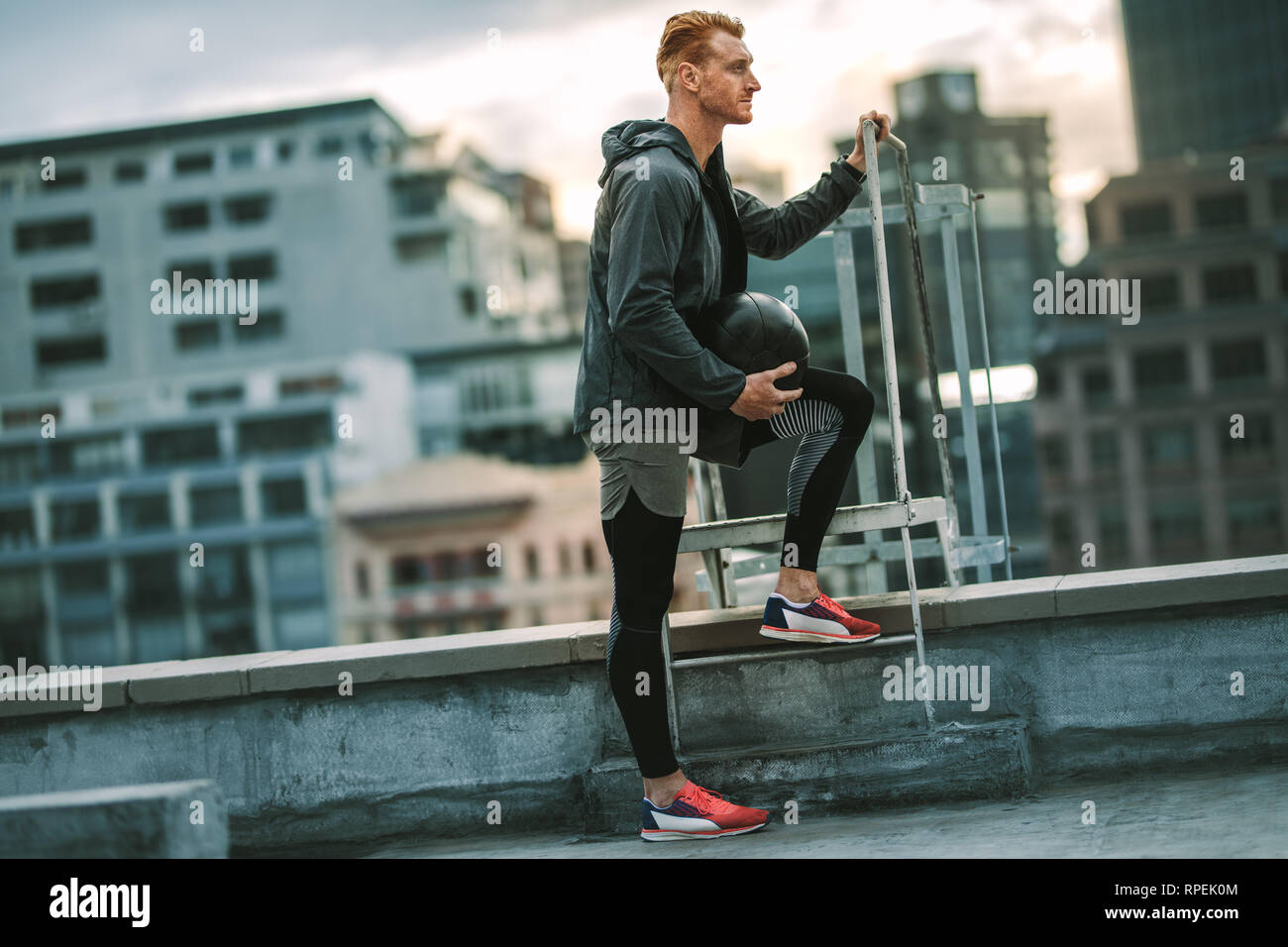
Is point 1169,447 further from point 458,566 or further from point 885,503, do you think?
point 885,503

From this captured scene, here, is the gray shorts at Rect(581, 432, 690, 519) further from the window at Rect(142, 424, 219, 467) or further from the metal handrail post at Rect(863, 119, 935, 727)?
the window at Rect(142, 424, 219, 467)

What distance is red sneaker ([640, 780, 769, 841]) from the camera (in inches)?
131

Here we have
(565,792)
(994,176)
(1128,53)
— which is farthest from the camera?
(1128,53)

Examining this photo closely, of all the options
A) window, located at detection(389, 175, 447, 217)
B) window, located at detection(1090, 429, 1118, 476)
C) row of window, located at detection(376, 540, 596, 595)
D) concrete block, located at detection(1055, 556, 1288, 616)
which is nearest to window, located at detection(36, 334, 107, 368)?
window, located at detection(389, 175, 447, 217)

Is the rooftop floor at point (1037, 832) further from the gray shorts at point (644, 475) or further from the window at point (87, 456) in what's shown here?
the window at point (87, 456)

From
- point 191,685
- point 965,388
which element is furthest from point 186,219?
point 965,388

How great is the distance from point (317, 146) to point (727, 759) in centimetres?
6840

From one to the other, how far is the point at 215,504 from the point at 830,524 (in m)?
64.8

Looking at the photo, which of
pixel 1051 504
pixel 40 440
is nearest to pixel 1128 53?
pixel 1051 504

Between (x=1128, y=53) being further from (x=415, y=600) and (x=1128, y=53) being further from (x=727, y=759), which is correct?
(x=727, y=759)

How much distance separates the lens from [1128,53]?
11575 centimetres

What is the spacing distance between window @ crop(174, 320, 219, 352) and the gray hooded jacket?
2691 inches

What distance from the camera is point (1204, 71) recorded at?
110 m

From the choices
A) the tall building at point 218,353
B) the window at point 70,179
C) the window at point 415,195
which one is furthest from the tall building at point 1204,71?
the window at point 70,179
